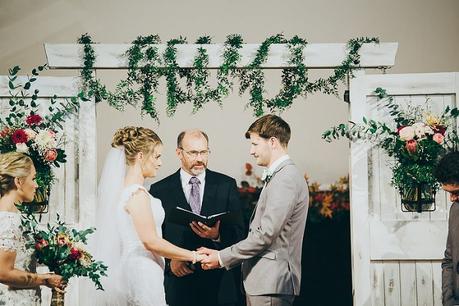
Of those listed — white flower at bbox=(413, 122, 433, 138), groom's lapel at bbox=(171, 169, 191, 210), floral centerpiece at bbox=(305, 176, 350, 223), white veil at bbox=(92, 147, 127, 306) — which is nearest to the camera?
white veil at bbox=(92, 147, 127, 306)

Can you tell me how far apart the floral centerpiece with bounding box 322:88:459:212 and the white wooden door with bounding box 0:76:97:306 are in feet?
5.85

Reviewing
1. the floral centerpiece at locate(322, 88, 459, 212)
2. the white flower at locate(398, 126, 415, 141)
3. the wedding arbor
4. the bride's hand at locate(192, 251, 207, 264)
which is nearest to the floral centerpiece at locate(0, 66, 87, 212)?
the wedding arbor

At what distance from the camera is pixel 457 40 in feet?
21.7

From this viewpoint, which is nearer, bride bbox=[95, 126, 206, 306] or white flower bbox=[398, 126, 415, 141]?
bride bbox=[95, 126, 206, 306]

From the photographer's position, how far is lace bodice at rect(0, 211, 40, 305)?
4176mm

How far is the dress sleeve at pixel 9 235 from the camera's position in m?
4.16

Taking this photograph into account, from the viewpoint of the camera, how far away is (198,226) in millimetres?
5262

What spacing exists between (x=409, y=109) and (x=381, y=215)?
84 centimetres

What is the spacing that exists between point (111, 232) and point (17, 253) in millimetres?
621

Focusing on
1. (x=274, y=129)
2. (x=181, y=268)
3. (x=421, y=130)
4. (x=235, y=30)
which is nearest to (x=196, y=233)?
(x=181, y=268)

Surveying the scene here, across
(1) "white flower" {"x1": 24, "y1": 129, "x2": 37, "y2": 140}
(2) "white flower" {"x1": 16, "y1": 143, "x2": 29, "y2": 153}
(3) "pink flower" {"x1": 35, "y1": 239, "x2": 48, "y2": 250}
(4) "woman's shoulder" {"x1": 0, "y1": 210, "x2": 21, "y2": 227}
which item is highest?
(1) "white flower" {"x1": 24, "y1": 129, "x2": 37, "y2": 140}

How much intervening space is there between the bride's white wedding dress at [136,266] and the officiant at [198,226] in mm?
777

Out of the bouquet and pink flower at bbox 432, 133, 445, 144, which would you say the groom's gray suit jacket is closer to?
the bouquet

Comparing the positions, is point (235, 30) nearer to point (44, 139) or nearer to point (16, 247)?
point (44, 139)
